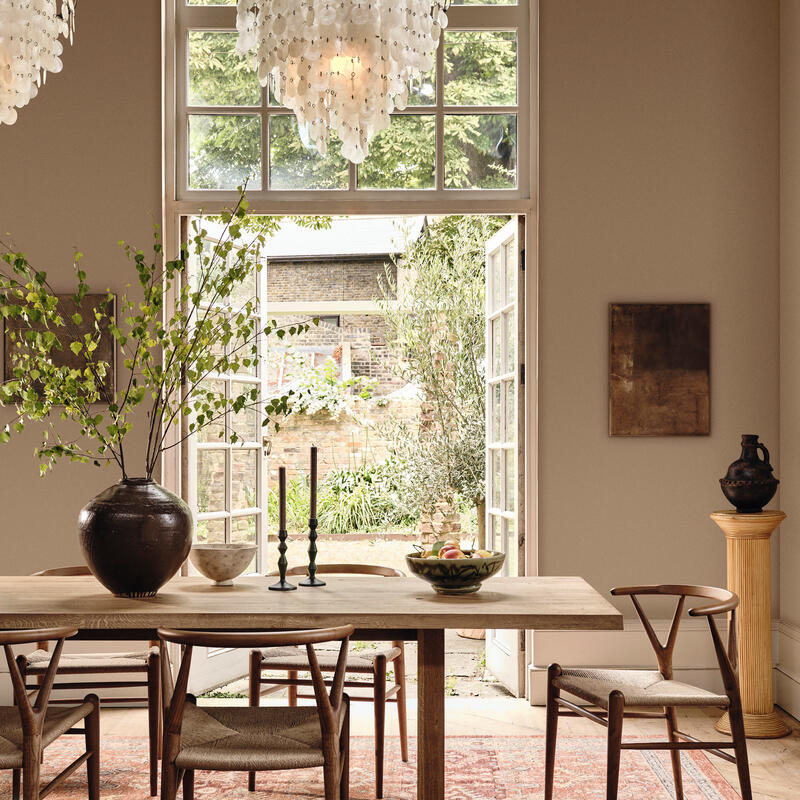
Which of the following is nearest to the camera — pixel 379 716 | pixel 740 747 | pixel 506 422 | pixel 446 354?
pixel 740 747

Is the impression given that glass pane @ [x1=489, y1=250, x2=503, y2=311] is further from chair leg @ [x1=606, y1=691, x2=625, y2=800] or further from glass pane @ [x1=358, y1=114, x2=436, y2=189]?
chair leg @ [x1=606, y1=691, x2=625, y2=800]

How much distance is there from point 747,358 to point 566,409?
36.1 inches

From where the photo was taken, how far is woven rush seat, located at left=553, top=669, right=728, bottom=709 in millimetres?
2930

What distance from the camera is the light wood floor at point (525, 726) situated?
372cm

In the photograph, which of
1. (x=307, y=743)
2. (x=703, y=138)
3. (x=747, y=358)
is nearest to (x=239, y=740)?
(x=307, y=743)

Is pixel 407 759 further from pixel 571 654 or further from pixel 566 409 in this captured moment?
pixel 566 409

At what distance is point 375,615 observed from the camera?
2.62m

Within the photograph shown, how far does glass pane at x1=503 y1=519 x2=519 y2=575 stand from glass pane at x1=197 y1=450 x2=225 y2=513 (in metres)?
1.47

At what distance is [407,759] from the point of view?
3.83 m

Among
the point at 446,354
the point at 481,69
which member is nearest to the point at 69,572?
the point at 481,69

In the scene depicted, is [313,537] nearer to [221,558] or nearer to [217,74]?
[221,558]

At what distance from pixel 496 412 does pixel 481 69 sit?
1.78 metres

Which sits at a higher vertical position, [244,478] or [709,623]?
[244,478]

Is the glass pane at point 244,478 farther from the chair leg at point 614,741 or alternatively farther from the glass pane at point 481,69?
the chair leg at point 614,741
